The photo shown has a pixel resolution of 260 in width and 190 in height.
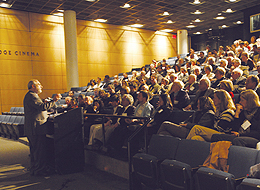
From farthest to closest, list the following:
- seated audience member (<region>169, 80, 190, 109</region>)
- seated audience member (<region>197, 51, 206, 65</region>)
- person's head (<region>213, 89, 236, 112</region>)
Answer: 1. seated audience member (<region>197, 51, 206, 65</region>)
2. seated audience member (<region>169, 80, 190, 109</region>)
3. person's head (<region>213, 89, 236, 112</region>)

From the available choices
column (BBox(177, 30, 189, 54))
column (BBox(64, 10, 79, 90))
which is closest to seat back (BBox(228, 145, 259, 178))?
column (BBox(64, 10, 79, 90))

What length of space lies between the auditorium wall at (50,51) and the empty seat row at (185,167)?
28.3 feet

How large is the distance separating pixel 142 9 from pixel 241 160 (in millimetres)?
9304

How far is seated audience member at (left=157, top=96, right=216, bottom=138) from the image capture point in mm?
2830

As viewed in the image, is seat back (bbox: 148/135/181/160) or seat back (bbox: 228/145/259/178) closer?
seat back (bbox: 228/145/259/178)

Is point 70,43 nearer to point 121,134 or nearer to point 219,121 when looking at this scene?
point 121,134

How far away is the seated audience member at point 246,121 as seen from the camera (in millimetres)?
2281

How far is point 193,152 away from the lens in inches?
87.6

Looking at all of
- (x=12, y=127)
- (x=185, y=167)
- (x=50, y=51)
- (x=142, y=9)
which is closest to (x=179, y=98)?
(x=185, y=167)

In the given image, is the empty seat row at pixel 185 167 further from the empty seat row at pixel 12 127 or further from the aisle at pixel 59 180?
the empty seat row at pixel 12 127

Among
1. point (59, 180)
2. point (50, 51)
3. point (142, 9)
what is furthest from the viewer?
point (50, 51)

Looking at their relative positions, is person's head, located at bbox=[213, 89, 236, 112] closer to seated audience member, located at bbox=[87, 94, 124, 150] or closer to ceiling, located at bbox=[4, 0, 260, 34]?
seated audience member, located at bbox=[87, 94, 124, 150]

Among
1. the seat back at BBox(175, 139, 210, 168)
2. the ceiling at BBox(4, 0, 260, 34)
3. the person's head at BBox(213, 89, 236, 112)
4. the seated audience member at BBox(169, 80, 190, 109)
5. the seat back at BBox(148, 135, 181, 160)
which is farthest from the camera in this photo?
the ceiling at BBox(4, 0, 260, 34)

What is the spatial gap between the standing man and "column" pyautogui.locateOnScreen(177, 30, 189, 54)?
1220 centimetres
